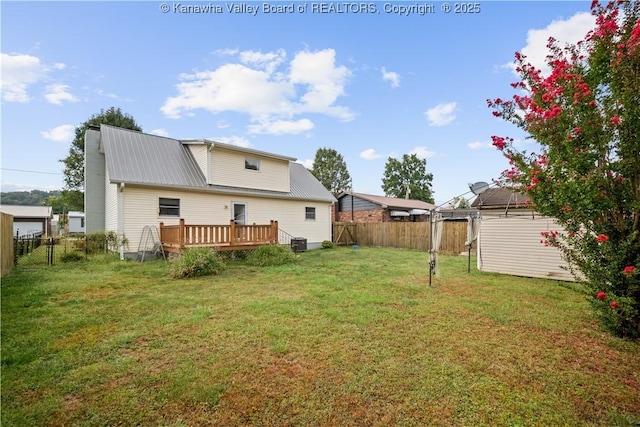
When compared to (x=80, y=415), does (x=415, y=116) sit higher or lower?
higher

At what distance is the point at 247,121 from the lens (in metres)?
16.5

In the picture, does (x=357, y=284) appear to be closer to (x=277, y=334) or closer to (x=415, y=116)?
(x=277, y=334)

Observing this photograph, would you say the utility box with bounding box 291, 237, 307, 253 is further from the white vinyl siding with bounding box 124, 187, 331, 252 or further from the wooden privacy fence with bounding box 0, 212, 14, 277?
the wooden privacy fence with bounding box 0, 212, 14, 277

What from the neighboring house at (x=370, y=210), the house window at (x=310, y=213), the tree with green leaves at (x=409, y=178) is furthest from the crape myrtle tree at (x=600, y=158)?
the tree with green leaves at (x=409, y=178)

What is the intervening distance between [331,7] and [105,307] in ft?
29.0

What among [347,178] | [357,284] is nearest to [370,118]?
[357,284]

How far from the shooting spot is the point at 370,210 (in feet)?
72.3

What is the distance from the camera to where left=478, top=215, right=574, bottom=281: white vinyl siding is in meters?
8.17

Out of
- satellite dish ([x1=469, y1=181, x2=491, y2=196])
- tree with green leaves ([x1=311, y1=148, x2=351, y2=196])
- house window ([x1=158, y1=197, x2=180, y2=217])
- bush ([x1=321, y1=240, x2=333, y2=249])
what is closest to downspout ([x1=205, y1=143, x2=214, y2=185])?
house window ([x1=158, y1=197, x2=180, y2=217])

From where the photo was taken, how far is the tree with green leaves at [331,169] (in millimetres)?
39781

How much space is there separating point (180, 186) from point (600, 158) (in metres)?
11.9

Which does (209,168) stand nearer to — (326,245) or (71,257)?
(71,257)

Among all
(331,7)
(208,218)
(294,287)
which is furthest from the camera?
(208,218)

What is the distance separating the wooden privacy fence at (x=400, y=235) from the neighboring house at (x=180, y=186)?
3.22 metres
